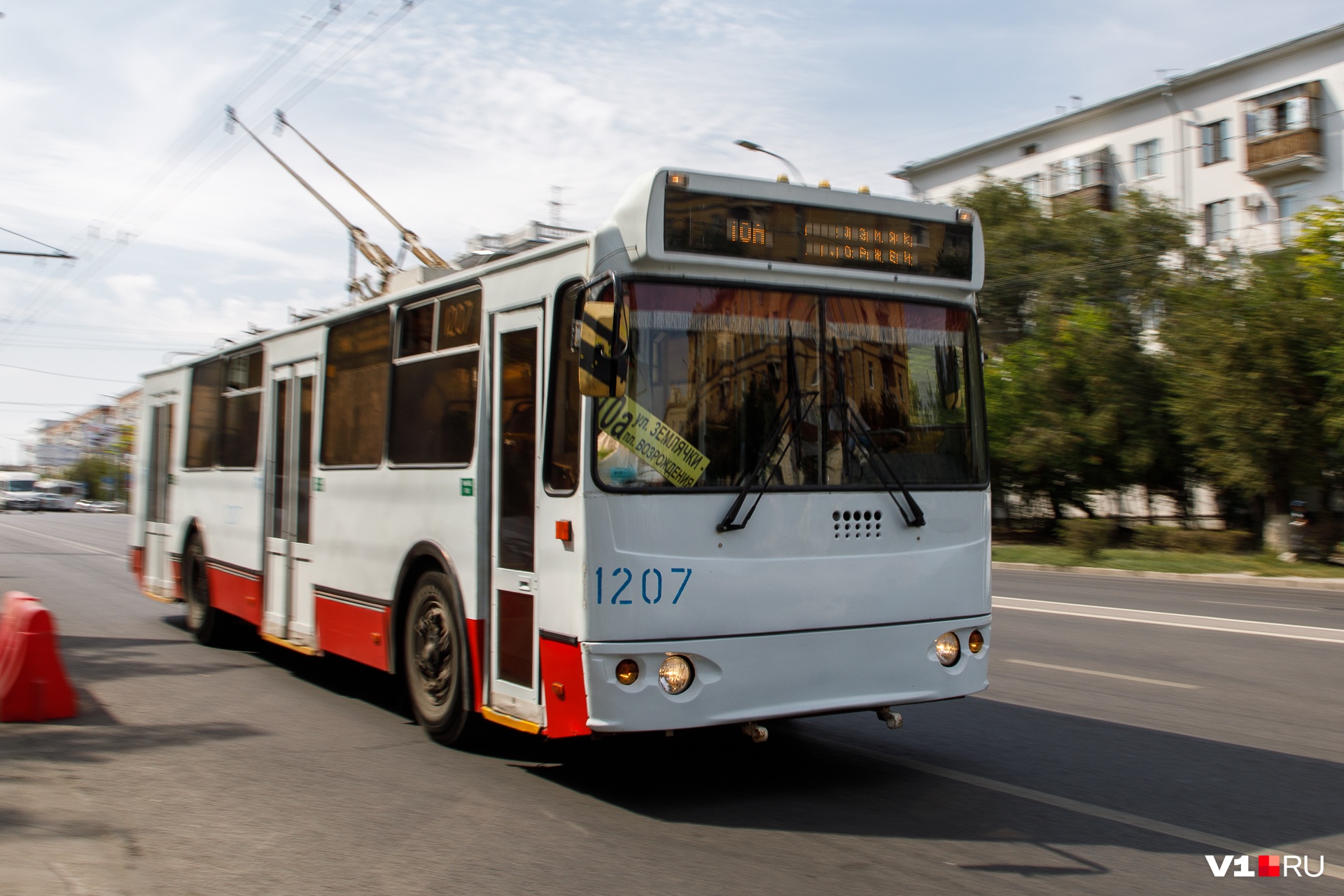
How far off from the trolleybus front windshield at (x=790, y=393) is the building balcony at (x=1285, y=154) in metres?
37.4

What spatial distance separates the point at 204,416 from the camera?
12.0 metres

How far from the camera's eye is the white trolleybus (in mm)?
5527

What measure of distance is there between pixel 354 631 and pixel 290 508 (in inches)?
68.9

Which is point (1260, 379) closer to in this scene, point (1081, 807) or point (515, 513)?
point (1081, 807)

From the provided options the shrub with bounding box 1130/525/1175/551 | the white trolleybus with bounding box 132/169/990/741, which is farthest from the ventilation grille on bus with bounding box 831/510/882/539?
the shrub with bounding box 1130/525/1175/551

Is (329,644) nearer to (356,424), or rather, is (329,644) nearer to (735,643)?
(356,424)

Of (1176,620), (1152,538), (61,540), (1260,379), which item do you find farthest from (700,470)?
(61,540)

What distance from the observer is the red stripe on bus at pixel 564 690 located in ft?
18.2

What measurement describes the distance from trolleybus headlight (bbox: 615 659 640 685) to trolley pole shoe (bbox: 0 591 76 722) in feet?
13.9

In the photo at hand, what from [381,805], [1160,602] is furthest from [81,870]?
[1160,602]

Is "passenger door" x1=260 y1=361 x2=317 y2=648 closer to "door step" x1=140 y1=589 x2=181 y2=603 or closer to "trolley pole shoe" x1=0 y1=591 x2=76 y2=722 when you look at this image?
"trolley pole shoe" x1=0 y1=591 x2=76 y2=722

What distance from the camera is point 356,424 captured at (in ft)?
27.3

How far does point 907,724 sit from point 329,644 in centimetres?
404

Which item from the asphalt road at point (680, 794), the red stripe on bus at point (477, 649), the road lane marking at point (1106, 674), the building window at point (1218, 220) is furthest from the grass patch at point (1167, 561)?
the red stripe on bus at point (477, 649)
